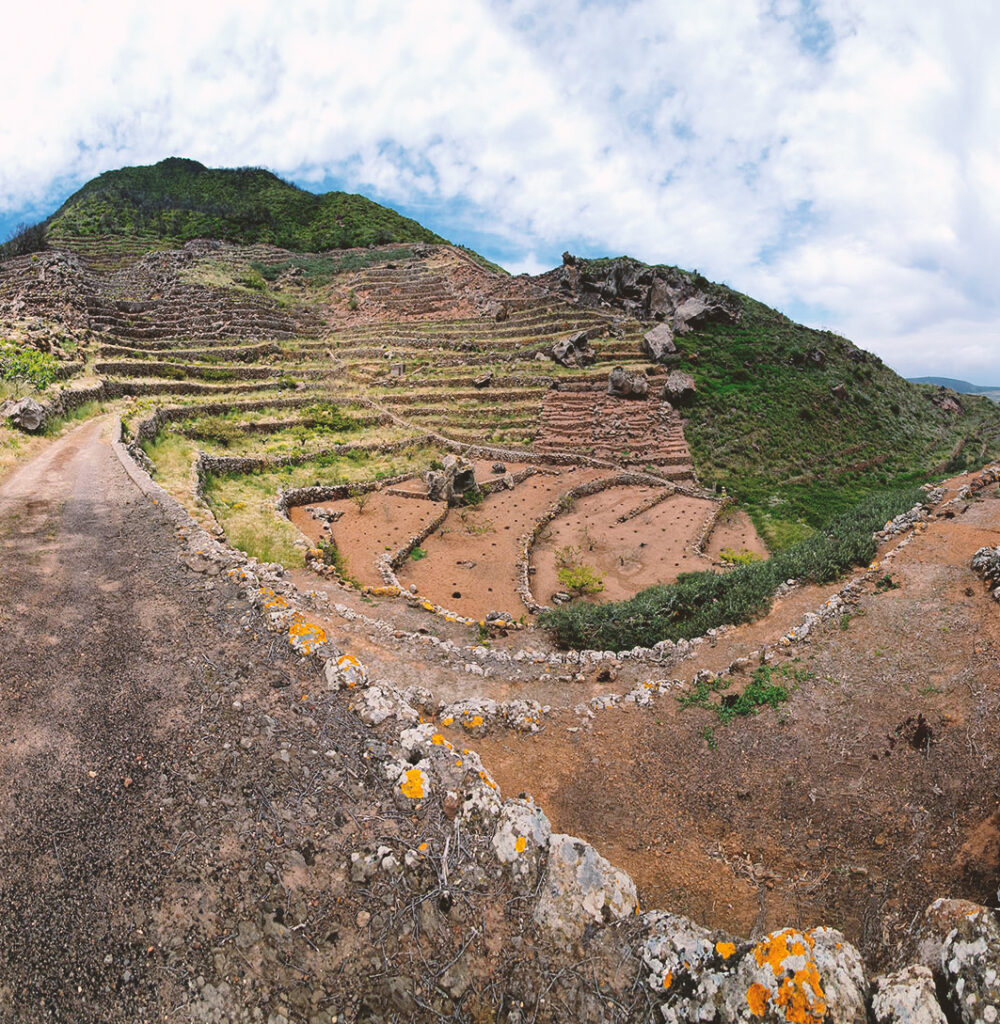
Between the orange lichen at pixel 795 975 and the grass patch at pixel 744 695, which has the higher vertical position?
the grass patch at pixel 744 695

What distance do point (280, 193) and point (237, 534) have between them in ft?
281

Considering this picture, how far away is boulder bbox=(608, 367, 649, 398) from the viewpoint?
3058 centimetres

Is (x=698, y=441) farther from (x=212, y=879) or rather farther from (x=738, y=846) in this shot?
(x=212, y=879)

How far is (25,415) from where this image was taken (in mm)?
17016

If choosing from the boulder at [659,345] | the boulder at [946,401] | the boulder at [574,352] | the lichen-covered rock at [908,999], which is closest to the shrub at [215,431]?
the boulder at [574,352]

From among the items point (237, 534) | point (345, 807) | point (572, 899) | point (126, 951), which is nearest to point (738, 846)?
point (572, 899)

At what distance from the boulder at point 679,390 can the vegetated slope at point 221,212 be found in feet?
160

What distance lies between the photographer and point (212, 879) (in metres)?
4.14

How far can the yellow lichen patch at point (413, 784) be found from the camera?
4.80 m

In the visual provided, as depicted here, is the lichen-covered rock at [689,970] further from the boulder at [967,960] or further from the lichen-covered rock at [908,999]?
the boulder at [967,960]

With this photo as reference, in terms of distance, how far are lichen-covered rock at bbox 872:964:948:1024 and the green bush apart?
7.54 m

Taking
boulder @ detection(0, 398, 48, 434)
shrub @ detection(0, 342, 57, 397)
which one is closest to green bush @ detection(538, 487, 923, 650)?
boulder @ detection(0, 398, 48, 434)

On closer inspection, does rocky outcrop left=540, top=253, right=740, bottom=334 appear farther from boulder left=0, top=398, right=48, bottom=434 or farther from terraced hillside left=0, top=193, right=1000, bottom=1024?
boulder left=0, top=398, right=48, bottom=434

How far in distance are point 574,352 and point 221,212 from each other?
198 feet
